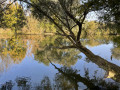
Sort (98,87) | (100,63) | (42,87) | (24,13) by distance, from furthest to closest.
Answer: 1. (24,13)
2. (100,63)
3. (42,87)
4. (98,87)

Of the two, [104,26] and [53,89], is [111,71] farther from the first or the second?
[104,26]

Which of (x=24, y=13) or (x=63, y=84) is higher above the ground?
(x=24, y=13)

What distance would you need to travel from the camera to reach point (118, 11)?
5.43 metres

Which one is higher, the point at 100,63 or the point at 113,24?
the point at 113,24

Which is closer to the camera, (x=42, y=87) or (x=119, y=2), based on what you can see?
(x=42, y=87)

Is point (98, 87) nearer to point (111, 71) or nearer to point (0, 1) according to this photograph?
point (111, 71)

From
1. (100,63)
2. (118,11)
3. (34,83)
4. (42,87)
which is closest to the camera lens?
(42,87)

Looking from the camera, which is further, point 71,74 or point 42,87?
point 71,74


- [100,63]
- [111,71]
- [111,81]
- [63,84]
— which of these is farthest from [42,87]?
[100,63]

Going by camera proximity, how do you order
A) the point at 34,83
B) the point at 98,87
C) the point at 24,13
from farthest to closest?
the point at 24,13 → the point at 34,83 → the point at 98,87

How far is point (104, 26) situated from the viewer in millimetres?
7211

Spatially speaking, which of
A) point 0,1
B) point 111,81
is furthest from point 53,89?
point 0,1

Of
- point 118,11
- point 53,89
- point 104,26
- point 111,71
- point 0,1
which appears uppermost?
point 0,1

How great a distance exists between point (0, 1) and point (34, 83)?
405cm
